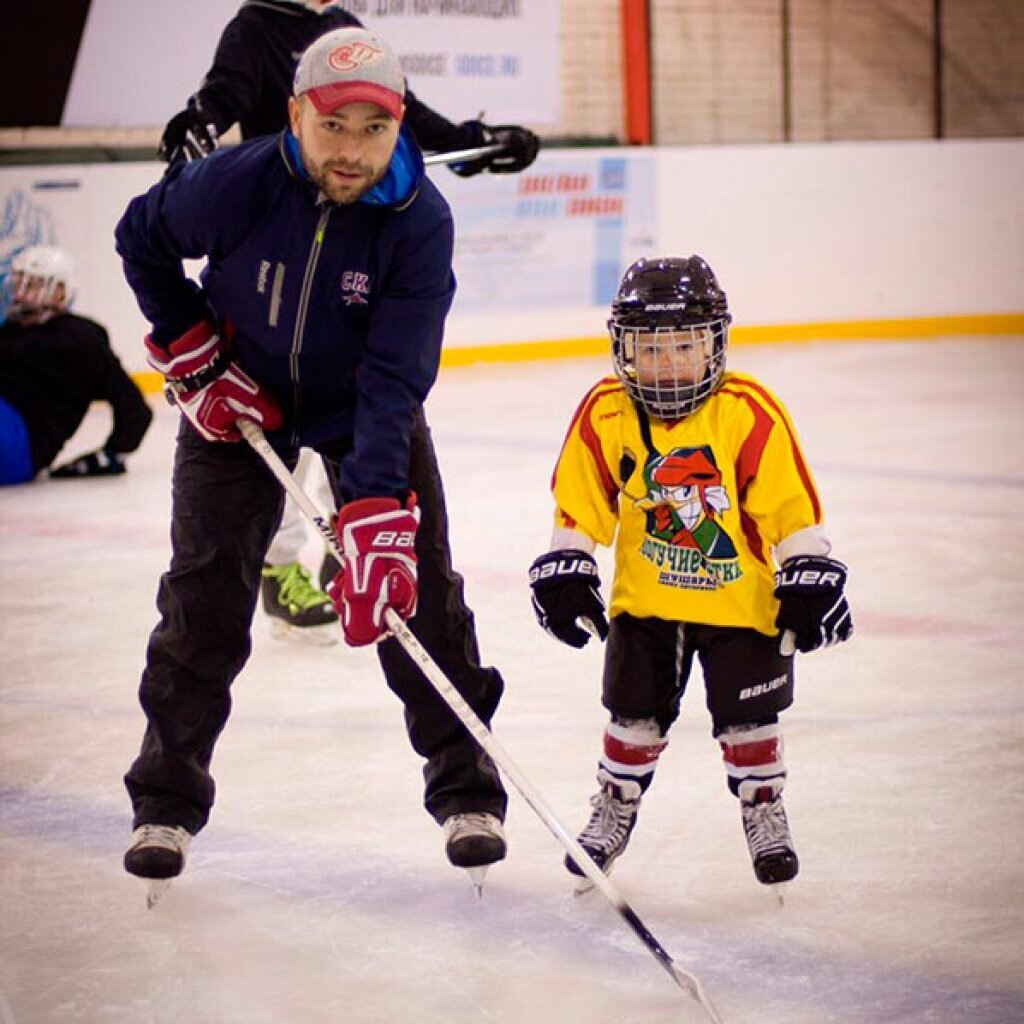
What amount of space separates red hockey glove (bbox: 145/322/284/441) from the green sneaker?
1580 millimetres

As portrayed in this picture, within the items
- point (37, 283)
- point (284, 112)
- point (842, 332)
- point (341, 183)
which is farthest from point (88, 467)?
point (842, 332)

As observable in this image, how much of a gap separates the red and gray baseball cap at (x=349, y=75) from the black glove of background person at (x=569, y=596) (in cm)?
64

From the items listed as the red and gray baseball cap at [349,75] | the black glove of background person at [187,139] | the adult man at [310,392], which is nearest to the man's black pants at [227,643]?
the adult man at [310,392]

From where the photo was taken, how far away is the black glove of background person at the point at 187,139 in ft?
10.6

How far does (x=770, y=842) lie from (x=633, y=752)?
0.75 ft

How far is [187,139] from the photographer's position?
10.8 ft

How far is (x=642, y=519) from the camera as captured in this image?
8.20ft

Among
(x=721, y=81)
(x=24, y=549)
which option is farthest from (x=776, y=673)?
(x=721, y=81)

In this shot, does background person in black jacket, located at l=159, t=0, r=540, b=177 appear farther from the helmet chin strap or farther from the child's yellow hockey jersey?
the child's yellow hockey jersey

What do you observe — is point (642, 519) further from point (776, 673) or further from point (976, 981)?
point (976, 981)

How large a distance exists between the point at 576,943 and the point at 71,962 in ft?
2.15

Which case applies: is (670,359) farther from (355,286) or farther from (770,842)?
(770,842)

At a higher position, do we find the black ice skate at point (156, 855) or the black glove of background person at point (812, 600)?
the black glove of background person at point (812, 600)

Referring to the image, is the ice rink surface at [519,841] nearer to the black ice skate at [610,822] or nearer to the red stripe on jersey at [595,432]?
the black ice skate at [610,822]
